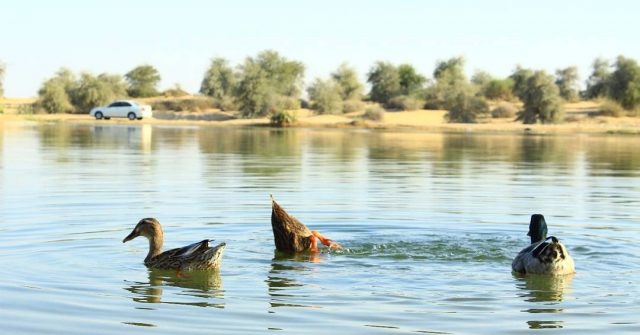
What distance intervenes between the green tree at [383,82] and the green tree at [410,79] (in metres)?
0.73

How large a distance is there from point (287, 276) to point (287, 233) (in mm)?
1778

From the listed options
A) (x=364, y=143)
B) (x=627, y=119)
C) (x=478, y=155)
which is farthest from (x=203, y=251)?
(x=627, y=119)

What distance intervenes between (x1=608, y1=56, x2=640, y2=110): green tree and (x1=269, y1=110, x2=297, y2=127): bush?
832 inches

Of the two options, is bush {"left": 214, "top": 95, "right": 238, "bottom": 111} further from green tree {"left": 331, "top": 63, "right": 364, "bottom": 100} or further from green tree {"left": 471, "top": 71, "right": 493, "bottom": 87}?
green tree {"left": 471, "top": 71, "right": 493, "bottom": 87}

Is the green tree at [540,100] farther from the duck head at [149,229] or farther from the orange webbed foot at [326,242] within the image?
the duck head at [149,229]

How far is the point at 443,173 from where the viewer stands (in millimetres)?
25750

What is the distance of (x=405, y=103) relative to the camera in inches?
2904

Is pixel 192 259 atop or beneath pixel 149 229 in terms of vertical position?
beneath

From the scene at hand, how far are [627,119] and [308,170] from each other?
42.7m

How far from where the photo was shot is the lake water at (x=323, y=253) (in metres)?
9.22

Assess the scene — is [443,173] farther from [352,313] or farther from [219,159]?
[352,313]

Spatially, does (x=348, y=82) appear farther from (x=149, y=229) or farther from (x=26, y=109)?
(x=149, y=229)

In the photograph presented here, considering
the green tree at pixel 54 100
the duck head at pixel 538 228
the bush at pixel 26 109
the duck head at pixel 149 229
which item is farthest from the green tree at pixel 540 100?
the duck head at pixel 149 229

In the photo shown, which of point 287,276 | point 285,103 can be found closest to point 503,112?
point 285,103
